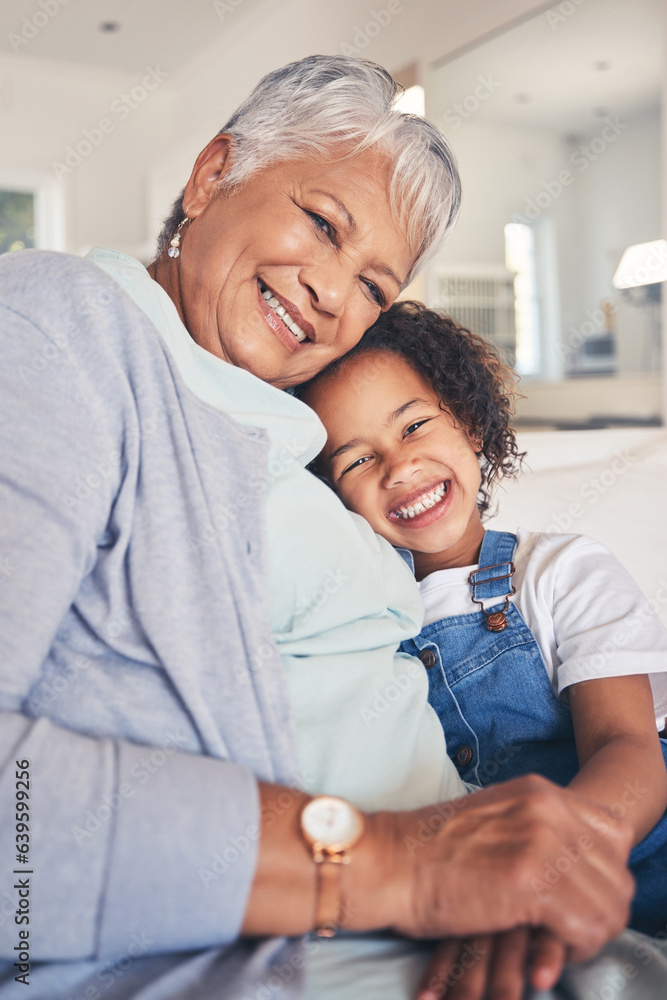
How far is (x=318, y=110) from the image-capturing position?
1058 mm

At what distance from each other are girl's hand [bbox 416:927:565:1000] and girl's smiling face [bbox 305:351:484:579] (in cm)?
60

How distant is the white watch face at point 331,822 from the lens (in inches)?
25.3

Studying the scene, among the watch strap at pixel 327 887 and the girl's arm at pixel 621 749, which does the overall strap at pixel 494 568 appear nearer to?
the girl's arm at pixel 621 749

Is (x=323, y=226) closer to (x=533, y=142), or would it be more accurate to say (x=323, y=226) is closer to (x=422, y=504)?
(x=422, y=504)

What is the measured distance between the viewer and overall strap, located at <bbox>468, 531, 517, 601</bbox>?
3.71 ft

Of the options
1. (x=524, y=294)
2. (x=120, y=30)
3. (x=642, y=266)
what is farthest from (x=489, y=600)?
(x=120, y=30)

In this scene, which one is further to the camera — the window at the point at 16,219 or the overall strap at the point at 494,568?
the window at the point at 16,219

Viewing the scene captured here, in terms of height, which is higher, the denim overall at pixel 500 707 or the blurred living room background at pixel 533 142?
the blurred living room background at pixel 533 142

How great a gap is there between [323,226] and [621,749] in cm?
70

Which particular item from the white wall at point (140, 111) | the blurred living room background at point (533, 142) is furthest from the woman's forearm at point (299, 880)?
the white wall at point (140, 111)

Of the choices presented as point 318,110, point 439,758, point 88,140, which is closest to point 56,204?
point 88,140

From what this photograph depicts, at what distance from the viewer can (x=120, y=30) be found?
5871 mm

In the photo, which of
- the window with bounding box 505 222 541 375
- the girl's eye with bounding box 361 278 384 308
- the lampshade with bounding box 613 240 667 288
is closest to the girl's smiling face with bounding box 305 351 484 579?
the girl's eye with bounding box 361 278 384 308

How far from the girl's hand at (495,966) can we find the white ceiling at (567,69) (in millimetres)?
3666
